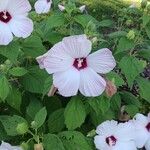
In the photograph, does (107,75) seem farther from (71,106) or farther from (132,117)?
(132,117)

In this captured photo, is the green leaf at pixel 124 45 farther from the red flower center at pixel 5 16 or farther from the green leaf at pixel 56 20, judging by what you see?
the red flower center at pixel 5 16

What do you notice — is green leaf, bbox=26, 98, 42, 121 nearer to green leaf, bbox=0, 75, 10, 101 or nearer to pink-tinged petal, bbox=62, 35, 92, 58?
green leaf, bbox=0, 75, 10, 101

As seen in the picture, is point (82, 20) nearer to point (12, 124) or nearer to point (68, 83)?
point (68, 83)

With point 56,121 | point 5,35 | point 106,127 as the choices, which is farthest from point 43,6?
point 106,127

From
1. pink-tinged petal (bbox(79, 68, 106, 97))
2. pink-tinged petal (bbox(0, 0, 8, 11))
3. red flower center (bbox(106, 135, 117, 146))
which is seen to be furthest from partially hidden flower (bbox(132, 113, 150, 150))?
pink-tinged petal (bbox(0, 0, 8, 11))

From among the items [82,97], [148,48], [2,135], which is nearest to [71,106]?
[82,97]
